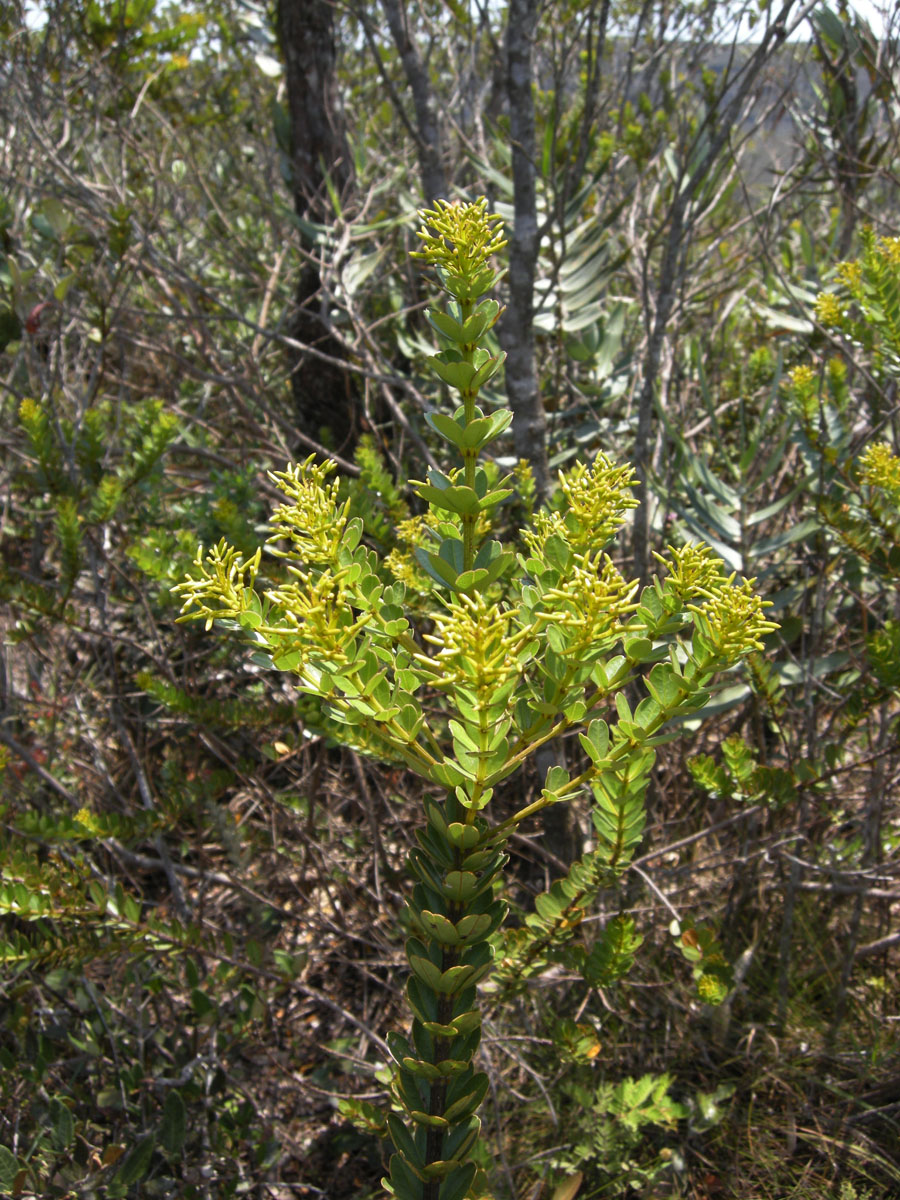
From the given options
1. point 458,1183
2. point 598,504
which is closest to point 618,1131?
point 458,1183

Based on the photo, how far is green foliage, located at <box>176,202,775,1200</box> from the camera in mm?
823

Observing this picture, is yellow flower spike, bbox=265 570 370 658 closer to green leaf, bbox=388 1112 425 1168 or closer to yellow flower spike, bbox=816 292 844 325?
green leaf, bbox=388 1112 425 1168

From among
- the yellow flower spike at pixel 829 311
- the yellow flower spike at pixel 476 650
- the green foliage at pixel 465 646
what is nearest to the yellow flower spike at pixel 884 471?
the yellow flower spike at pixel 829 311

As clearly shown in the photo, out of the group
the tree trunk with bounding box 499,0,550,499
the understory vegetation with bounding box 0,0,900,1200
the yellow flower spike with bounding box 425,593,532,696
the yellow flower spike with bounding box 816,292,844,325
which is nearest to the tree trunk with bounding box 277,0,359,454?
the understory vegetation with bounding box 0,0,900,1200

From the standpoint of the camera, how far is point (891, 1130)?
187cm

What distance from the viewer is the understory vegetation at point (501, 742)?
0.97 m

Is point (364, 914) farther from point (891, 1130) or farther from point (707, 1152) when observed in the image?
point (891, 1130)

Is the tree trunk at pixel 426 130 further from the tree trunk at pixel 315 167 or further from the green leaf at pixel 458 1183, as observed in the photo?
the green leaf at pixel 458 1183

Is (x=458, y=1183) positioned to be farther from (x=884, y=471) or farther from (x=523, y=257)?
(x=523, y=257)

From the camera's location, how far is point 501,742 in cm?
82

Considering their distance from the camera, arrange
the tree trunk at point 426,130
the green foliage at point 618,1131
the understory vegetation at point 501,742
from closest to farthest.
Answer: the understory vegetation at point 501,742 → the green foliage at point 618,1131 → the tree trunk at point 426,130

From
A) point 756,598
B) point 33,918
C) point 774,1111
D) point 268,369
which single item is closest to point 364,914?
point 33,918

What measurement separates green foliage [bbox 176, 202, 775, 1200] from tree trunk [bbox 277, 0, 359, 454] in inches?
83.8

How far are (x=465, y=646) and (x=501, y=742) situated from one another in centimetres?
13
